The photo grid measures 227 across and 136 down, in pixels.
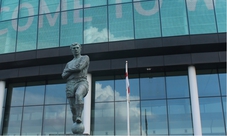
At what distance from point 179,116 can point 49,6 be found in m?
11.9

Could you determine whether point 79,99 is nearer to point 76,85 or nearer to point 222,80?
point 76,85

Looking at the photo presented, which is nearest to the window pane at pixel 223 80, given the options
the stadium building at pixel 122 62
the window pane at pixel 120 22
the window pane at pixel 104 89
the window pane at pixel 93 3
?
the stadium building at pixel 122 62

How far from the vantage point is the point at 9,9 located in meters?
20.4

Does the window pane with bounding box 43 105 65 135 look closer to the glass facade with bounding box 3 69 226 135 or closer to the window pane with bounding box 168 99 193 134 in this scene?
the glass facade with bounding box 3 69 226 135

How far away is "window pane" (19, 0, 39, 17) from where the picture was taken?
65.4 ft

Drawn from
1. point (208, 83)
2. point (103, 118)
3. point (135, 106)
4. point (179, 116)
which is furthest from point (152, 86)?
point (103, 118)

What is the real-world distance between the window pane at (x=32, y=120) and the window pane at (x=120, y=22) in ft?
25.2

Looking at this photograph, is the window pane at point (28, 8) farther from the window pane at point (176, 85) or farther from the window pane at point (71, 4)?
the window pane at point (176, 85)

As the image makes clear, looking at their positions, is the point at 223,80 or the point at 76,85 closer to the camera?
the point at 76,85

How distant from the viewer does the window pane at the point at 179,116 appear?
17344 mm

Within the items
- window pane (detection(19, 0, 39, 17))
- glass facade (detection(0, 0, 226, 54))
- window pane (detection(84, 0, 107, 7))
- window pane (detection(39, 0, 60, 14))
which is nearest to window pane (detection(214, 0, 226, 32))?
glass facade (detection(0, 0, 226, 54))

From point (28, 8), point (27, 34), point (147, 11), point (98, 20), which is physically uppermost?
point (28, 8)

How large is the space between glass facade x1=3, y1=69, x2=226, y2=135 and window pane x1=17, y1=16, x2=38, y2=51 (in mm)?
3148

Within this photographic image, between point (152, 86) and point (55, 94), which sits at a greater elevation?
point (152, 86)
